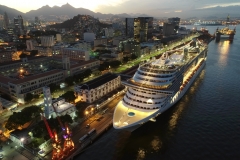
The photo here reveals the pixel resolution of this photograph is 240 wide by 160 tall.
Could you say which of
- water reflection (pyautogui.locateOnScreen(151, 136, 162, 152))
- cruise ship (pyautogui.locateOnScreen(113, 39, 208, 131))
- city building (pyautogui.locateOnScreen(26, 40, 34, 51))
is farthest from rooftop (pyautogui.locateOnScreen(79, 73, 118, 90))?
city building (pyautogui.locateOnScreen(26, 40, 34, 51))

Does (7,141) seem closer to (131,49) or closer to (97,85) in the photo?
(97,85)

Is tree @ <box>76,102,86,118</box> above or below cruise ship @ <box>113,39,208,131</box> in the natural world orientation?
below

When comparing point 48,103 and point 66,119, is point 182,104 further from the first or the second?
point 48,103

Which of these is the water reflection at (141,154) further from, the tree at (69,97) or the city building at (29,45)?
the city building at (29,45)

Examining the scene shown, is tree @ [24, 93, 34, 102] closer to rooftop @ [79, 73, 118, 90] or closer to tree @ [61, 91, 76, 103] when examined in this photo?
tree @ [61, 91, 76, 103]

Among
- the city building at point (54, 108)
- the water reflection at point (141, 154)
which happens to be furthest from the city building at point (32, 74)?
the water reflection at point (141, 154)
